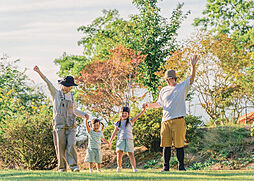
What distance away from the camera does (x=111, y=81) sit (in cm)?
1833

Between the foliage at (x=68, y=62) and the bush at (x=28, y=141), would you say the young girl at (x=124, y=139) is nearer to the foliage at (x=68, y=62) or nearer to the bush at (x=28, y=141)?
the bush at (x=28, y=141)

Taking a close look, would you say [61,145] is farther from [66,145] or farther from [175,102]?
[175,102]

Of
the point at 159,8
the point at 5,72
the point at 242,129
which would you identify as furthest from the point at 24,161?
the point at 159,8

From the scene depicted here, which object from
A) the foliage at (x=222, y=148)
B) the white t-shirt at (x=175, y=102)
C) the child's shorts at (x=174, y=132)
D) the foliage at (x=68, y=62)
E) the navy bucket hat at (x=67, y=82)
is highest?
the foliage at (x=68, y=62)

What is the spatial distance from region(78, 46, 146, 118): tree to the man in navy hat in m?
9.52

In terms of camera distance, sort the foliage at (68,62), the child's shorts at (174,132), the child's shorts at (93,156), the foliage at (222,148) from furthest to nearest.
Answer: the foliage at (68,62) → the foliage at (222,148) → the child's shorts at (93,156) → the child's shorts at (174,132)

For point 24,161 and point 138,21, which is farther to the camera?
point 138,21

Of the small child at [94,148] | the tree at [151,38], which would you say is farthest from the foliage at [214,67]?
the small child at [94,148]

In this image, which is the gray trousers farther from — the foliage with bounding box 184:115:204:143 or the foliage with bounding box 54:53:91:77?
the foliage with bounding box 54:53:91:77

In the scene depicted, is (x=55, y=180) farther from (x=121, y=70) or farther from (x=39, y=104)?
(x=121, y=70)

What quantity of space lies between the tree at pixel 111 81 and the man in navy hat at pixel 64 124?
375 inches

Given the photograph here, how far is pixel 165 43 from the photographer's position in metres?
18.9

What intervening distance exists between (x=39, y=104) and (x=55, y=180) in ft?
30.0

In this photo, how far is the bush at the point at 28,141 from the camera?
492 inches
